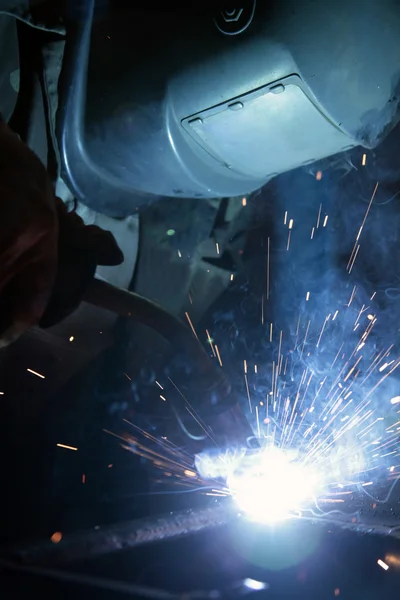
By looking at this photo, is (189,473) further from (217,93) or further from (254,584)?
(217,93)

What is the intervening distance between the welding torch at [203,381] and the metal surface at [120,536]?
A: 257 millimetres

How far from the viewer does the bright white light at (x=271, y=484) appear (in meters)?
1.58

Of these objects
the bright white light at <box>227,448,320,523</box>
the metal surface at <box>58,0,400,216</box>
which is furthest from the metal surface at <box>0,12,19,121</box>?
the bright white light at <box>227,448,320,523</box>

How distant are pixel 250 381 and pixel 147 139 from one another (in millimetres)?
1308

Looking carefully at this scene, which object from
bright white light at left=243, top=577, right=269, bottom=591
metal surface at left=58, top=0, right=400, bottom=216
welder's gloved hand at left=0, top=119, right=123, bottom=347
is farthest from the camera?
metal surface at left=58, top=0, right=400, bottom=216

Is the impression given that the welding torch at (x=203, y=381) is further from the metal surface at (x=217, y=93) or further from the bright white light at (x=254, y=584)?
the bright white light at (x=254, y=584)

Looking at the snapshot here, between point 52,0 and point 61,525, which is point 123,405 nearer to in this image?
point 61,525

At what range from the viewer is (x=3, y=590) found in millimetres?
916

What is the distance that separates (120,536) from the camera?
3.90ft

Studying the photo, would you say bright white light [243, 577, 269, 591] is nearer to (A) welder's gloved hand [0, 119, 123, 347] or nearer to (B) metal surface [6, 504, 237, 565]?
(B) metal surface [6, 504, 237, 565]

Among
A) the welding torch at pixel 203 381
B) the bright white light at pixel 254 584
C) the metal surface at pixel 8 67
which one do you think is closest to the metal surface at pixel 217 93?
the metal surface at pixel 8 67

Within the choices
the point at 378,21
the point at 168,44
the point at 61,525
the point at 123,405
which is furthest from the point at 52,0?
the point at 61,525

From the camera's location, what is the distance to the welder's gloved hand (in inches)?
32.8

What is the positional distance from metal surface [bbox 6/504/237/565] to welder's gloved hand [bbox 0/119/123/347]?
0.48 meters
